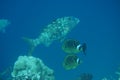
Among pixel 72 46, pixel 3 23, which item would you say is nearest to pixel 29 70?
pixel 72 46

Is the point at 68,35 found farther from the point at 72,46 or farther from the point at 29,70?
the point at 72,46

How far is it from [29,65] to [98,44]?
8.72 metres

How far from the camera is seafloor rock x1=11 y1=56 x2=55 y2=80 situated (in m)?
7.37

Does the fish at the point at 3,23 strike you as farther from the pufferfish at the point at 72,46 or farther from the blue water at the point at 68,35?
the pufferfish at the point at 72,46

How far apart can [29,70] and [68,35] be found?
7863 mm

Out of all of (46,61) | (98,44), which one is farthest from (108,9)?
(46,61)

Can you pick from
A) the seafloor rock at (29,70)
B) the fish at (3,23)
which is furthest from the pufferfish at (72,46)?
the fish at (3,23)

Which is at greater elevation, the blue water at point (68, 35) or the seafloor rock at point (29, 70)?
the blue water at point (68, 35)

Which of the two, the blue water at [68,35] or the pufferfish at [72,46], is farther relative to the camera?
the blue water at [68,35]

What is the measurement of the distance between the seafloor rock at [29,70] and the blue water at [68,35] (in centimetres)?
719

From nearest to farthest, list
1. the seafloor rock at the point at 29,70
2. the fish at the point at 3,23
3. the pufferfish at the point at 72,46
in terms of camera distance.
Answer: the pufferfish at the point at 72,46 → the seafloor rock at the point at 29,70 → the fish at the point at 3,23

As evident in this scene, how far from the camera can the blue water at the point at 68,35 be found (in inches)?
609

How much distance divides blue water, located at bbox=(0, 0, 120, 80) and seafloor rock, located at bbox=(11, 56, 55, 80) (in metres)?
7.19

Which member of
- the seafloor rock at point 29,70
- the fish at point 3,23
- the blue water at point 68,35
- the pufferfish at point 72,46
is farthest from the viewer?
the blue water at point 68,35
